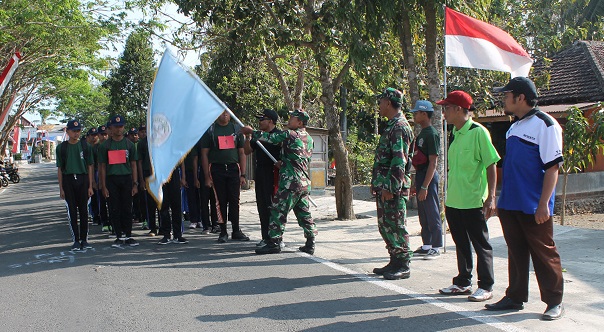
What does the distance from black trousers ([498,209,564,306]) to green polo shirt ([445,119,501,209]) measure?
1.38 feet

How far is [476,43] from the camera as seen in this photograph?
7.75m

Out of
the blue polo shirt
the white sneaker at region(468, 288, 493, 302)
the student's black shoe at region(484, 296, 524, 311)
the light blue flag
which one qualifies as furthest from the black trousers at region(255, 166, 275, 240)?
the blue polo shirt

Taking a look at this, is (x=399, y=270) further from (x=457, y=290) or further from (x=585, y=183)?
(x=585, y=183)

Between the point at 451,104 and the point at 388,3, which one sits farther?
the point at 388,3

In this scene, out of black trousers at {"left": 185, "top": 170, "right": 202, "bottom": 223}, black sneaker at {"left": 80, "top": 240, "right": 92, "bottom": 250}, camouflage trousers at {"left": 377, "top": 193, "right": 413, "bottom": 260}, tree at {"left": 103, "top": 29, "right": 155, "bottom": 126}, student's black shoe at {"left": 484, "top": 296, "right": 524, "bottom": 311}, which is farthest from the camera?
tree at {"left": 103, "top": 29, "right": 155, "bottom": 126}

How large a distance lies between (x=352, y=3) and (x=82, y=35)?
14.1 metres

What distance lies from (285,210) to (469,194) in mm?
2854

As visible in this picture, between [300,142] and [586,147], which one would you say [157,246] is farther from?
[586,147]

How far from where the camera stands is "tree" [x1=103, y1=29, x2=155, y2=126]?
119ft

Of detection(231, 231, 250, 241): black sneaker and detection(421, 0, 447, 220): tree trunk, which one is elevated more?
detection(421, 0, 447, 220): tree trunk

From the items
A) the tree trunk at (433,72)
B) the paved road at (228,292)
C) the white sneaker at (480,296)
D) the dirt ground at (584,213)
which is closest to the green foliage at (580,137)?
the dirt ground at (584,213)

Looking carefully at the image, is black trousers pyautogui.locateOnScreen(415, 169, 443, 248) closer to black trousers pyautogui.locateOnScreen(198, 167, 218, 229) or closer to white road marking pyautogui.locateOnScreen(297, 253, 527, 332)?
white road marking pyautogui.locateOnScreen(297, 253, 527, 332)

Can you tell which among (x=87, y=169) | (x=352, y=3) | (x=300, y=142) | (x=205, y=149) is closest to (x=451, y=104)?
(x=300, y=142)

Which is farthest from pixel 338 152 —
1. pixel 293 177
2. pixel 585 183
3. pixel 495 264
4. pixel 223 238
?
pixel 585 183
